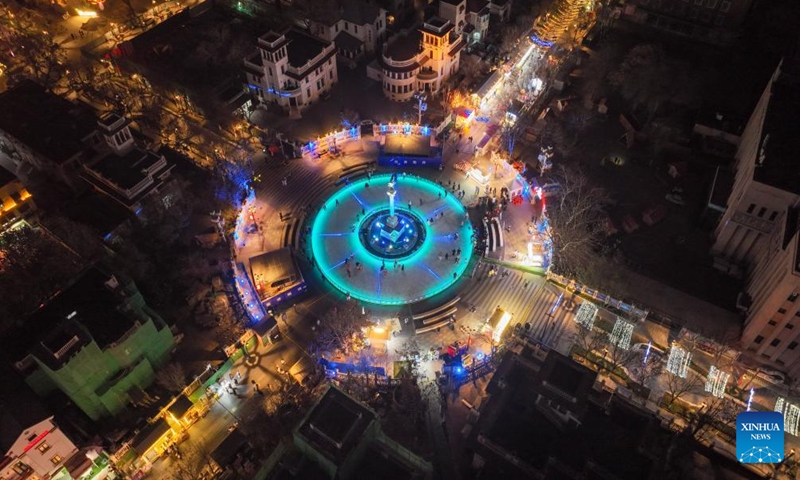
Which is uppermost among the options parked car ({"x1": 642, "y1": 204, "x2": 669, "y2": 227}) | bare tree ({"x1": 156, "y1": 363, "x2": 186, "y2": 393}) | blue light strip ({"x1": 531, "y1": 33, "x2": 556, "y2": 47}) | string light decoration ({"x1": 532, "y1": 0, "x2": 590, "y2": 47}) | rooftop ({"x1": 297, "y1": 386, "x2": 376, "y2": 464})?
string light decoration ({"x1": 532, "y1": 0, "x2": 590, "y2": 47})

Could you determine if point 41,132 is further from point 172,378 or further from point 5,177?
point 172,378

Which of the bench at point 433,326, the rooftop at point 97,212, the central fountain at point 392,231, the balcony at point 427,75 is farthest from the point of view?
the balcony at point 427,75

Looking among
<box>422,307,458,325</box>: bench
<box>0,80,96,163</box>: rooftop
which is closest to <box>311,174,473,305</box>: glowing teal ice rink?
<box>422,307,458,325</box>: bench

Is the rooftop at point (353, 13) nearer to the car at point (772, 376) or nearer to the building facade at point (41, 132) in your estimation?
the building facade at point (41, 132)

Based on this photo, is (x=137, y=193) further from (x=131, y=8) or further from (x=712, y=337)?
(x=712, y=337)

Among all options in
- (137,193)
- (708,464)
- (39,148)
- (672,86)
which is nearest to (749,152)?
(672,86)

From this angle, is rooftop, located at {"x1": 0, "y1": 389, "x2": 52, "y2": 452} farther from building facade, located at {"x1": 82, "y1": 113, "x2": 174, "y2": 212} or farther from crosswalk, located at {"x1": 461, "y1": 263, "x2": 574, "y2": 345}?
crosswalk, located at {"x1": 461, "y1": 263, "x2": 574, "y2": 345}

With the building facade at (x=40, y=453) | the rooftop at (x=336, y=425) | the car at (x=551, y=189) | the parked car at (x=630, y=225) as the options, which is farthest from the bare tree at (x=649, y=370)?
the building facade at (x=40, y=453)
